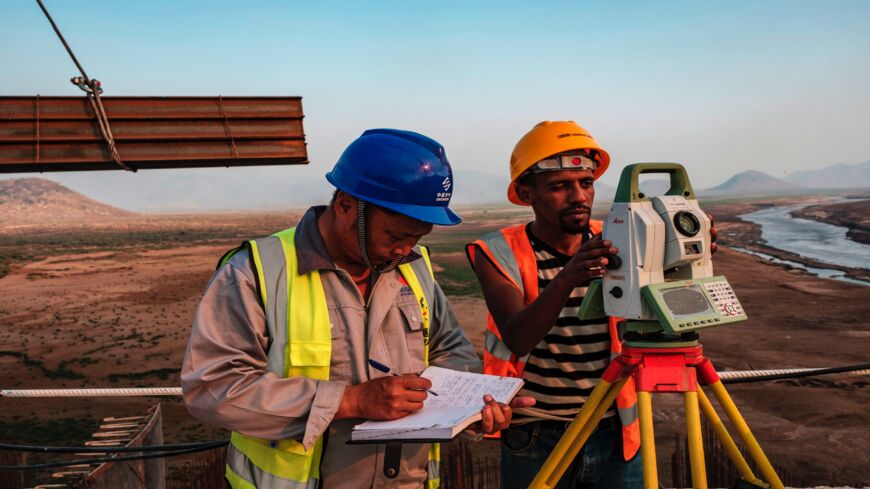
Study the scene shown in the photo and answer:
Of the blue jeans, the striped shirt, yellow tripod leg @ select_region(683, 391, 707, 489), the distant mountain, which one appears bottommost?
the blue jeans

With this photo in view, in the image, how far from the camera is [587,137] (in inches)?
98.7

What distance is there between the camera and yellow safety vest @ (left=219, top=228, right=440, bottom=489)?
5.78 ft

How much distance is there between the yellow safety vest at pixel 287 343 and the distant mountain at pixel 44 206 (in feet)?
370

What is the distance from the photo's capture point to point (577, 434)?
212 cm

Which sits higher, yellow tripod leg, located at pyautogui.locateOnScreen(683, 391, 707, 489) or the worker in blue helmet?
the worker in blue helmet

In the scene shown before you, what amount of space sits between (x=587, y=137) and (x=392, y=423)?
55.0 inches

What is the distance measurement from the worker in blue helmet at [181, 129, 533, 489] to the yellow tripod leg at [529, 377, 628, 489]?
1.09 ft

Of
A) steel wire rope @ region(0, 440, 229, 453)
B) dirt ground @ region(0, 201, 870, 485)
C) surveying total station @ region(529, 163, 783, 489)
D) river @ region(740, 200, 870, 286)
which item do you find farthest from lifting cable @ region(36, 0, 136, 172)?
river @ region(740, 200, 870, 286)

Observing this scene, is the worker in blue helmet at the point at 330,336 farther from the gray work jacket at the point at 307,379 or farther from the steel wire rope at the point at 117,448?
the steel wire rope at the point at 117,448

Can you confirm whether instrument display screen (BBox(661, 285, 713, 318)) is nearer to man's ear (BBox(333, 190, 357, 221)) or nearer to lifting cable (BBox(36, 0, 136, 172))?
man's ear (BBox(333, 190, 357, 221))

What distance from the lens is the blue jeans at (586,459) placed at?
2.33 meters

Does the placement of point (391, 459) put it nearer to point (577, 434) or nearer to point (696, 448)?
point (577, 434)

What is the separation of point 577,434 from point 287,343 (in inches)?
40.0

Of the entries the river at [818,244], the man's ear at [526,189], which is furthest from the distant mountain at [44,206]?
the man's ear at [526,189]
